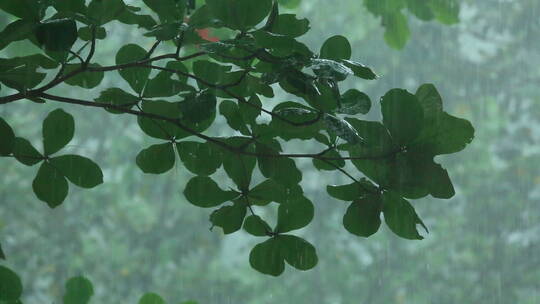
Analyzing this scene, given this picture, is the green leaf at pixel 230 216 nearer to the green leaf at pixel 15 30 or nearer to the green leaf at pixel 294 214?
the green leaf at pixel 294 214

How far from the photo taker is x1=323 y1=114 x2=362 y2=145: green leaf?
0.46 meters

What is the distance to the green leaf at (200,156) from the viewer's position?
59 cm

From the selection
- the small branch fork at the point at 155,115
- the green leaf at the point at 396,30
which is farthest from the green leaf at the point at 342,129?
the green leaf at the point at 396,30

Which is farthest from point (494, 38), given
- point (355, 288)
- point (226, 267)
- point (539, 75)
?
point (226, 267)

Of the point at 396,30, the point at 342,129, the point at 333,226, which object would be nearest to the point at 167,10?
the point at 342,129

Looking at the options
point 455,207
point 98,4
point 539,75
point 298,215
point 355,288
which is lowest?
point 355,288

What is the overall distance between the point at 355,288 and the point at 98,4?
4.32 meters

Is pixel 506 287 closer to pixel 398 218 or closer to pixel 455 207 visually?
pixel 455 207

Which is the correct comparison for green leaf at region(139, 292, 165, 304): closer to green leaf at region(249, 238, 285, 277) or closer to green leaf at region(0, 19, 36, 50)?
green leaf at region(249, 238, 285, 277)

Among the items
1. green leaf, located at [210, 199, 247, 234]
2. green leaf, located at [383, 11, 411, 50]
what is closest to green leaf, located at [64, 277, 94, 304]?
green leaf, located at [210, 199, 247, 234]

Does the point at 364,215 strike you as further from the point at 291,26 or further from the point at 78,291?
the point at 78,291

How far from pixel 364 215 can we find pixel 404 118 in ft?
0.26

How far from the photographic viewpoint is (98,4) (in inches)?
19.7

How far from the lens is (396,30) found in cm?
94
